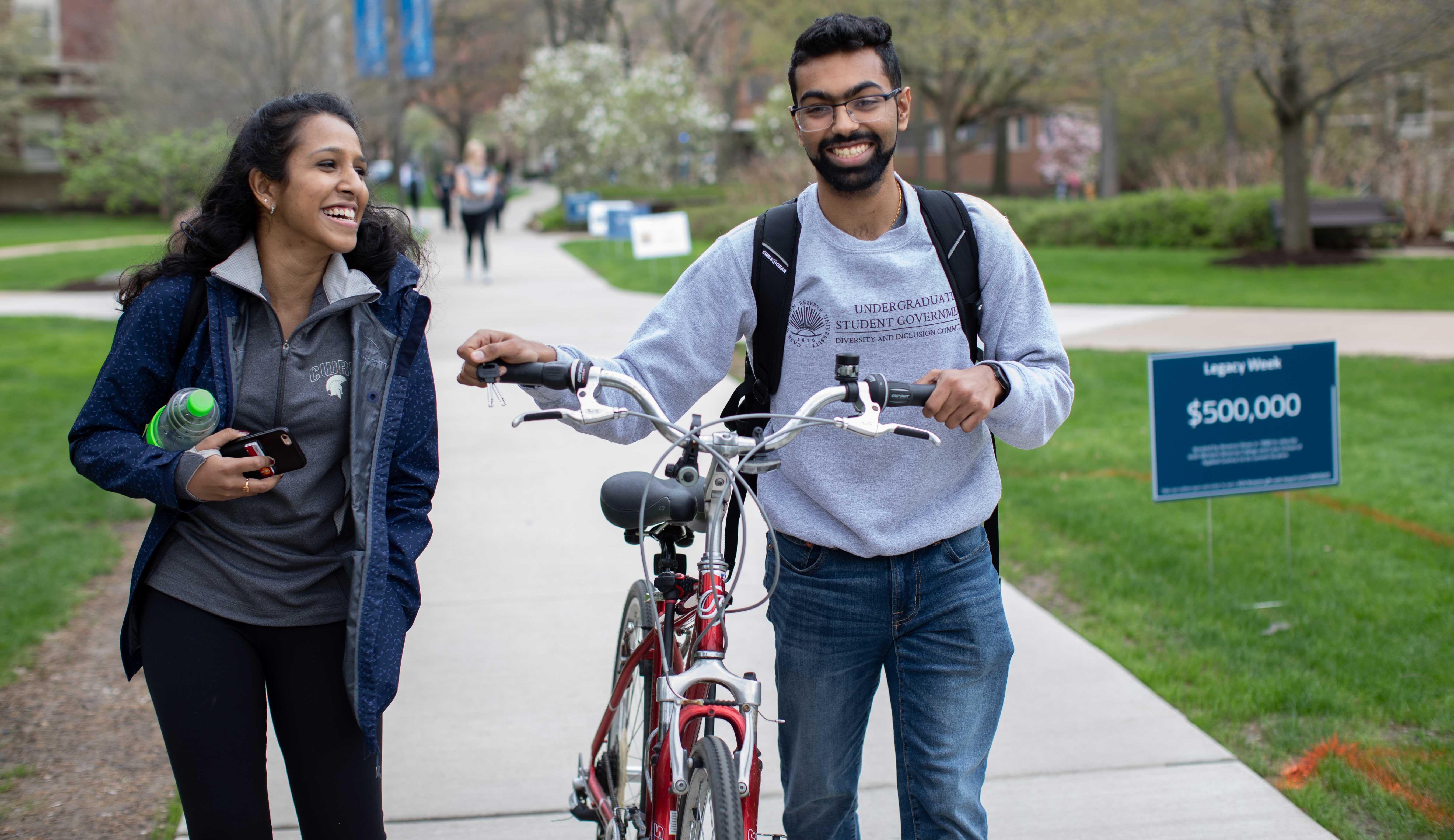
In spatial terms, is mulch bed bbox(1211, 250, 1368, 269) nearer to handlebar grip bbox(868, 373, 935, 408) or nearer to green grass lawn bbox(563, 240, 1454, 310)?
green grass lawn bbox(563, 240, 1454, 310)

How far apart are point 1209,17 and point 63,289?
53.5 ft

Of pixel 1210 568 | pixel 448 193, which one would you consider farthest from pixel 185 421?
pixel 448 193

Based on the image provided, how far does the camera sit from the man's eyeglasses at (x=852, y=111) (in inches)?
102

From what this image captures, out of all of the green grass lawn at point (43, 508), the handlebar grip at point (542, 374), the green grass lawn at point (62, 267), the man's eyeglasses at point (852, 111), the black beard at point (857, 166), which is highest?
the green grass lawn at point (62, 267)

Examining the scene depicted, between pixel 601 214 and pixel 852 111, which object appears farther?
pixel 601 214

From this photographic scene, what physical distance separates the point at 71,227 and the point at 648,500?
1708 inches

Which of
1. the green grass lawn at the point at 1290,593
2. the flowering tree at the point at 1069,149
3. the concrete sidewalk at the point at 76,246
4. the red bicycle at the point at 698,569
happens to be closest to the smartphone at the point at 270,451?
the red bicycle at the point at 698,569

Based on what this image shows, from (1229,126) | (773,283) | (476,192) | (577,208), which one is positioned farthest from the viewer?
(1229,126)

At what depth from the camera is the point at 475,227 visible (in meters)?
18.1

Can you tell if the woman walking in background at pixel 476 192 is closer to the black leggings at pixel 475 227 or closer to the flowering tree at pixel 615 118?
the black leggings at pixel 475 227

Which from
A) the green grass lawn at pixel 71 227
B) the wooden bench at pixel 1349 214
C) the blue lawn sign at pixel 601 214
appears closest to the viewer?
the wooden bench at pixel 1349 214

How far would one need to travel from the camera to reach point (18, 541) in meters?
6.78

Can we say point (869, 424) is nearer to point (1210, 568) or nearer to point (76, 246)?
point (1210, 568)

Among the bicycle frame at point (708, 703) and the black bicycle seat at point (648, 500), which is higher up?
the black bicycle seat at point (648, 500)
